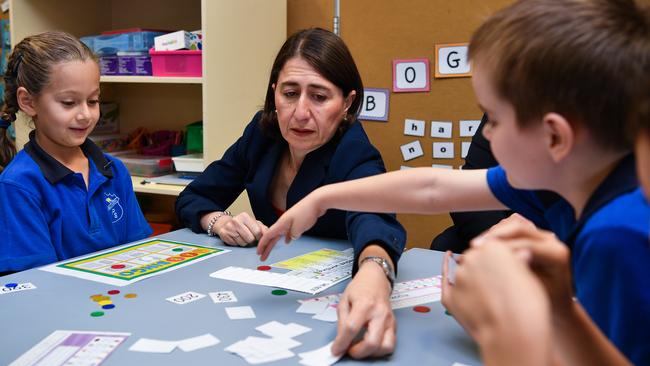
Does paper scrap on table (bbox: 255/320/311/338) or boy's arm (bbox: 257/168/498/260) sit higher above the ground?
boy's arm (bbox: 257/168/498/260)

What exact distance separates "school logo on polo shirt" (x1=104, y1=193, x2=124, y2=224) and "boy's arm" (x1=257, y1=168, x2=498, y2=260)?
0.71m

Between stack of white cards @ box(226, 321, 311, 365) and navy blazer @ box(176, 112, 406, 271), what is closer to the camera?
stack of white cards @ box(226, 321, 311, 365)

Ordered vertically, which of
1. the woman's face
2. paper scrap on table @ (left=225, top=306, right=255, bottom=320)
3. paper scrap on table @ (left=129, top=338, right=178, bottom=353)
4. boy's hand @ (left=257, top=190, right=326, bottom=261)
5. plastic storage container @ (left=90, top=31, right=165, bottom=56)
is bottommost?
paper scrap on table @ (left=225, top=306, right=255, bottom=320)

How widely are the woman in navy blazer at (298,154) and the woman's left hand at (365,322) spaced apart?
31cm

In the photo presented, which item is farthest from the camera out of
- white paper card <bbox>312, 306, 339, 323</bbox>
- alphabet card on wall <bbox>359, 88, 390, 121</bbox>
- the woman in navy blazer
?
alphabet card on wall <bbox>359, 88, 390, 121</bbox>

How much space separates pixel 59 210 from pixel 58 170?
10 cm

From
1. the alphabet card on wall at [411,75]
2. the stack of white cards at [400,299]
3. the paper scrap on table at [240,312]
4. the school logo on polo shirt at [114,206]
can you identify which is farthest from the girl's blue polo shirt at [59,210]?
the alphabet card on wall at [411,75]

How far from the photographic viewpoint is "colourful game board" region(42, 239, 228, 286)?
1.17 meters

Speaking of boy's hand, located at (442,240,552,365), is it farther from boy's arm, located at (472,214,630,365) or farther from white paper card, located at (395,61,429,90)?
white paper card, located at (395,61,429,90)

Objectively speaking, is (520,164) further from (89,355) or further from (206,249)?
(206,249)

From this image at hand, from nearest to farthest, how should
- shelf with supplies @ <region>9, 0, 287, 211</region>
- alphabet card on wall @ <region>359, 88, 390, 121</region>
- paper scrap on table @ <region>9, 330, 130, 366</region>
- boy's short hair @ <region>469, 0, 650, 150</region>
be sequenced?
boy's short hair @ <region>469, 0, 650, 150</region>
paper scrap on table @ <region>9, 330, 130, 366</region>
shelf with supplies @ <region>9, 0, 287, 211</region>
alphabet card on wall @ <region>359, 88, 390, 121</region>

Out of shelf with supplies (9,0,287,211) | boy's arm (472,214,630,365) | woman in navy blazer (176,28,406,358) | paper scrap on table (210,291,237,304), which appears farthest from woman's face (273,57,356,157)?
boy's arm (472,214,630,365)

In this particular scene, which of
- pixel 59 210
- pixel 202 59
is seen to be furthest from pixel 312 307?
pixel 202 59

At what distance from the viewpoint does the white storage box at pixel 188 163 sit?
7.72ft
